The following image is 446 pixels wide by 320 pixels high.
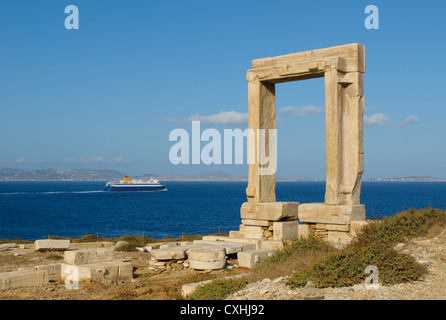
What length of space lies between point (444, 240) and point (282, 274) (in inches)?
149

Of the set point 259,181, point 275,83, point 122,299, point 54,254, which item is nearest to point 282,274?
point 122,299

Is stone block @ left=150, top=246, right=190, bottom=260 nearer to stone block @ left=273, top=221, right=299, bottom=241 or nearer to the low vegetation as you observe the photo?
the low vegetation

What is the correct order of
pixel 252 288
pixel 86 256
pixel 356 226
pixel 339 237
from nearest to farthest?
pixel 252 288, pixel 86 256, pixel 356 226, pixel 339 237

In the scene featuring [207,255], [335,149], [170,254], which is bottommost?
[170,254]

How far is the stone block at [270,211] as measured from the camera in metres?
13.1

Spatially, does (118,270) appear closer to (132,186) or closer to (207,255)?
(207,255)

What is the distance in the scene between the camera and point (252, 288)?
8.12 meters

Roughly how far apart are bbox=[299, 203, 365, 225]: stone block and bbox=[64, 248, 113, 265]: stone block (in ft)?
16.8

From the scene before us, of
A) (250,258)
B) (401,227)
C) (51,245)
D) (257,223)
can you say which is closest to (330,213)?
(401,227)

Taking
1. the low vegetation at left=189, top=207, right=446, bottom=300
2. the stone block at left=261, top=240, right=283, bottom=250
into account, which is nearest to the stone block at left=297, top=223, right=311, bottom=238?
the stone block at left=261, top=240, right=283, bottom=250

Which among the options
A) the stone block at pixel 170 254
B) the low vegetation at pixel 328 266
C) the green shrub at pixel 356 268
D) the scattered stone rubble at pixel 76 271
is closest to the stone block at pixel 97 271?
the scattered stone rubble at pixel 76 271

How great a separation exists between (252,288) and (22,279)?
5.03 metres

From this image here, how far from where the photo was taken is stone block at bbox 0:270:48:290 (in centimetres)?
984
